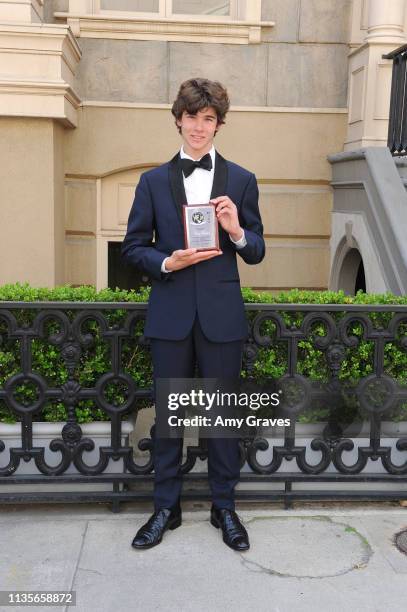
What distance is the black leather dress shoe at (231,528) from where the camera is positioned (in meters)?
3.53

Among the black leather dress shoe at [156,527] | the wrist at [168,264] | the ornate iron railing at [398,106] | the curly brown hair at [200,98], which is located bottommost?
the black leather dress shoe at [156,527]

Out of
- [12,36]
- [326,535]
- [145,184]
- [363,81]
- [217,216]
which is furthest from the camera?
[363,81]

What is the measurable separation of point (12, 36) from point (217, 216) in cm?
373

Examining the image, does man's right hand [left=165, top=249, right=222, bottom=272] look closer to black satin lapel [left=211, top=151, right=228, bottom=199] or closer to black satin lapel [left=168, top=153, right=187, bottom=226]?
black satin lapel [left=168, top=153, right=187, bottom=226]

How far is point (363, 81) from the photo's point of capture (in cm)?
693

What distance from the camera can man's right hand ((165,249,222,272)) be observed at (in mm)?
3184

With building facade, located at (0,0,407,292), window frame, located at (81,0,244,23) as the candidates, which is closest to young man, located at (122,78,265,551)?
building facade, located at (0,0,407,292)

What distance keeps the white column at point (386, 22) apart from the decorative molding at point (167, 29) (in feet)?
3.34

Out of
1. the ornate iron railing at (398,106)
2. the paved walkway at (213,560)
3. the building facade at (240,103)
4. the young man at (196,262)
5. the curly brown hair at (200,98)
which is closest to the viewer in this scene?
the paved walkway at (213,560)

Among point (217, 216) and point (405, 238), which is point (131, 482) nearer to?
point (217, 216)

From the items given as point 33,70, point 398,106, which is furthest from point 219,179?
point 398,106

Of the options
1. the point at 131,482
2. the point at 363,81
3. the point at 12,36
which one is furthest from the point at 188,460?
the point at 363,81

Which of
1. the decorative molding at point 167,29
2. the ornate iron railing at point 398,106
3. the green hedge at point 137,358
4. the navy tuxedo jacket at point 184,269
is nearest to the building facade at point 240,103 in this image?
the decorative molding at point 167,29

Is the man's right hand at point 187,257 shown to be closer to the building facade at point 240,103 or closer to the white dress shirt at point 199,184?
the white dress shirt at point 199,184
